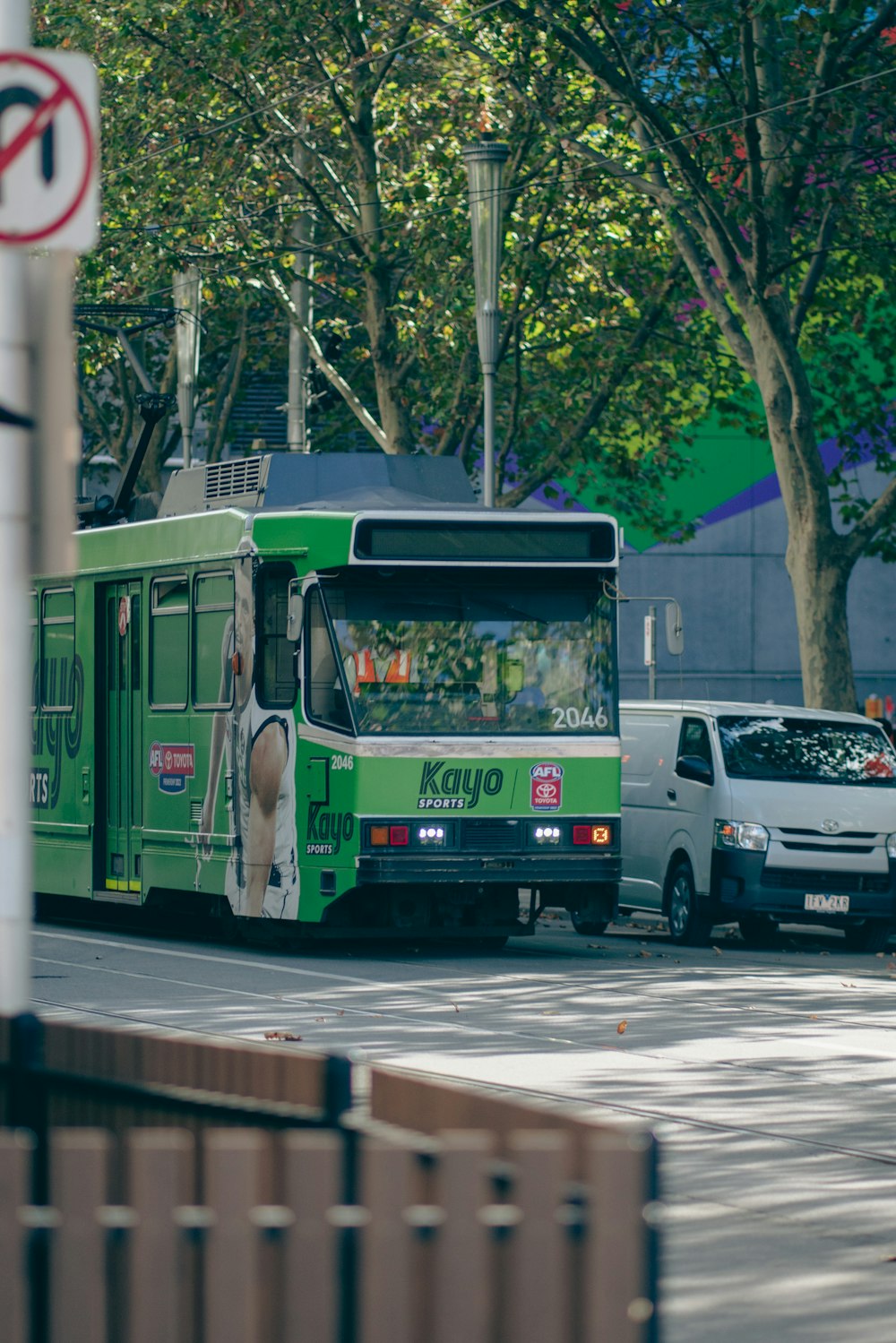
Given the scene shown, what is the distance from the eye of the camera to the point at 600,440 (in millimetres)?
33750

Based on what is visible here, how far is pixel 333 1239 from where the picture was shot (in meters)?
3.93

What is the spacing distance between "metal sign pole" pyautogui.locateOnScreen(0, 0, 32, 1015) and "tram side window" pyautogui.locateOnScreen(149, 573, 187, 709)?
12592 millimetres

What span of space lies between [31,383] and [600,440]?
95.2 ft

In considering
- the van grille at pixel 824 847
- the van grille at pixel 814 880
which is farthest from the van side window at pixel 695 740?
the van grille at pixel 814 880

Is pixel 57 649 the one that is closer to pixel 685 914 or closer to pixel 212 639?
pixel 212 639

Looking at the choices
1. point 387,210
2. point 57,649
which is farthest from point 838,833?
point 387,210

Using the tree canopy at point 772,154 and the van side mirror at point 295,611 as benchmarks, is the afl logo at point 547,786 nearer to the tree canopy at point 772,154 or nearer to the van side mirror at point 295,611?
the van side mirror at point 295,611

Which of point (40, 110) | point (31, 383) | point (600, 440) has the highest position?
point (600, 440)

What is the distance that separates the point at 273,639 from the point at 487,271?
722cm

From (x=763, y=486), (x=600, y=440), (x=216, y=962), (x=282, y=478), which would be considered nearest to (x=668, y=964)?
(x=216, y=962)

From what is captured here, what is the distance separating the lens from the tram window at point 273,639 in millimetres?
16312

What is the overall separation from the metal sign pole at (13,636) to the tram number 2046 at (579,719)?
Answer: 38.0ft

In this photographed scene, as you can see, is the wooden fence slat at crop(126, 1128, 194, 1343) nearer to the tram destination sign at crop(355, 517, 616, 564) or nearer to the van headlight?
the tram destination sign at crop(355, 517, 616, 564)

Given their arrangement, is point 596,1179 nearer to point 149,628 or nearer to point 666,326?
point 149,628
